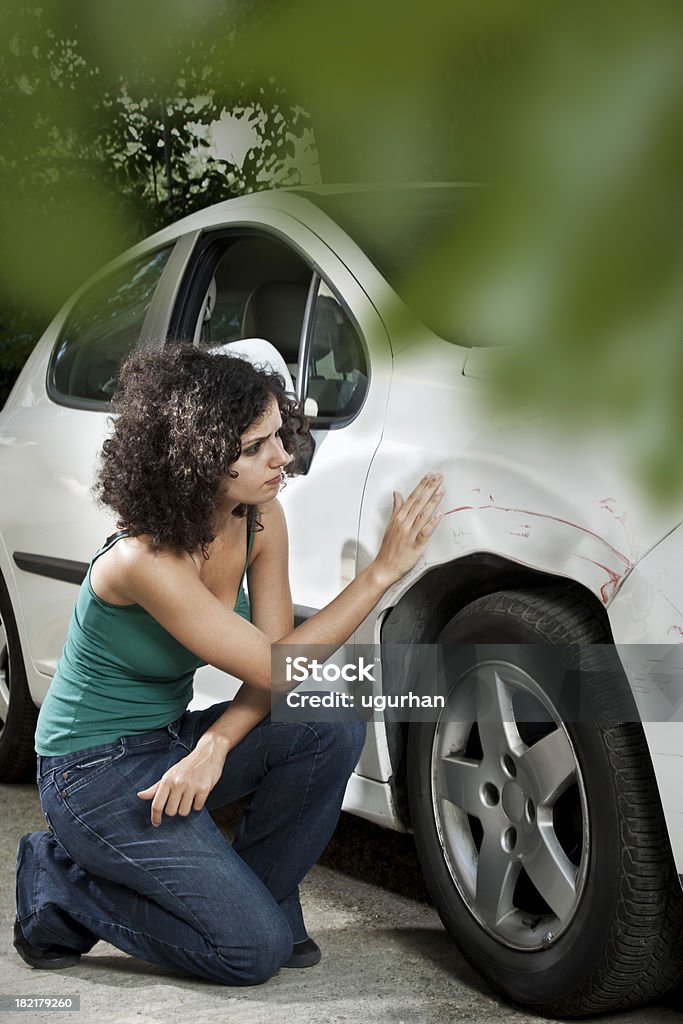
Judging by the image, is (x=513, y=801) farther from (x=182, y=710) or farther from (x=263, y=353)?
(x=263, y=353)

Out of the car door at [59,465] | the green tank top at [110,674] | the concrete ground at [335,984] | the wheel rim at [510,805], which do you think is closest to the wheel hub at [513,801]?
the wheel rim at [510,805]

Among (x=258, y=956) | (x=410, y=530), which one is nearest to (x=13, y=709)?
(x=258, y=956)

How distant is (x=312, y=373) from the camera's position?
2760 mm

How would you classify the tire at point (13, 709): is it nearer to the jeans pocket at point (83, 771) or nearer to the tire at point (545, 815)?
the jeans pocket at point (83, 771)

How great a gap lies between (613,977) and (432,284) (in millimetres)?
1801

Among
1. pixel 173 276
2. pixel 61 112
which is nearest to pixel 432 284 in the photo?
pixel 61 112

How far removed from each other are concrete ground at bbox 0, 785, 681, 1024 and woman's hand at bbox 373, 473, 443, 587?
75 cm

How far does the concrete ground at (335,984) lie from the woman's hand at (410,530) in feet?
2.47

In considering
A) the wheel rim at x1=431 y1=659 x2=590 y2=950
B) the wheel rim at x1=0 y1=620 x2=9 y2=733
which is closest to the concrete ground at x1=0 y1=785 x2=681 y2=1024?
the wheel rim at x1=431 y1=659 x2=590 y2=950

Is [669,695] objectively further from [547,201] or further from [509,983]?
[547,201]

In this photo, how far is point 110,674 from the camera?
248 centimetres

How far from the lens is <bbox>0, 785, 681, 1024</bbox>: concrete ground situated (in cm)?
225

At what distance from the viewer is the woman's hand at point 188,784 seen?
7.75 ft

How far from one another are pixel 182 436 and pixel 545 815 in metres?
0.92
